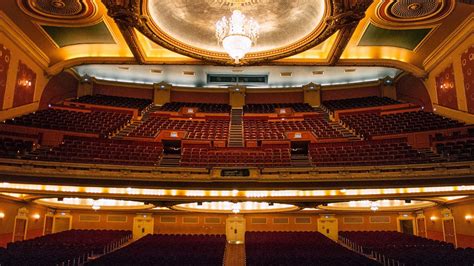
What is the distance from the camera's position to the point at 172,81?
18984mm

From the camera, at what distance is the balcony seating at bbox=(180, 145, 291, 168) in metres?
10.9

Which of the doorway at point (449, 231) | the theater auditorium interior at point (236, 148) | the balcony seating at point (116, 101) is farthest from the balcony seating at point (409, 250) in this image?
the balcony seating at point (116, 101)

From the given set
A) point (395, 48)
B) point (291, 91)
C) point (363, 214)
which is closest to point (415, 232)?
point (363, 214)

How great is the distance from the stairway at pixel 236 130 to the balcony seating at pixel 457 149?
6909 millimetres

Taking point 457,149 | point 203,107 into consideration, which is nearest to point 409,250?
point 457,149

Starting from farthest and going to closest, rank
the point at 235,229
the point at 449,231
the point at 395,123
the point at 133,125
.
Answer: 1. the point at 133,125
2. the point at 395,123
3. the point at 235,229
4. the point at 449,231

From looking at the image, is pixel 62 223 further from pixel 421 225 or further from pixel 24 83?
pixel 421 225

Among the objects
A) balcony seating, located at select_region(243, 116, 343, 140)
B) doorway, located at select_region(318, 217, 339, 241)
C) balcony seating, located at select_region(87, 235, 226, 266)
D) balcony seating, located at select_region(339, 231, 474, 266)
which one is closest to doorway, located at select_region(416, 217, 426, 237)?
balcony seating, located at select_region(339, 231, 474, 266)

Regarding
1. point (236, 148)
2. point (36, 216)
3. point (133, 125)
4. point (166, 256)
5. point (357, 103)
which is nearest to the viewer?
point (166, 256)

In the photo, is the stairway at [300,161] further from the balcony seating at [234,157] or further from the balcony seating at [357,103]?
the balcony seating at [357,103]

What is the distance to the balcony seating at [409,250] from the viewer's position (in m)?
6.69

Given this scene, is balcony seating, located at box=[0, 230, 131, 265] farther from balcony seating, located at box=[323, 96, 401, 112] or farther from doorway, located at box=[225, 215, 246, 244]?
balcony seating, located at box=[323, 96, 401, 112]

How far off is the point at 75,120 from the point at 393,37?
12227mm

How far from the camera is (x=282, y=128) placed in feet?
50.8
